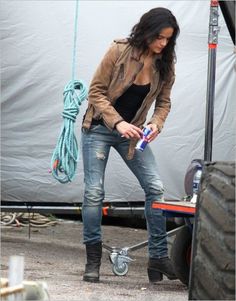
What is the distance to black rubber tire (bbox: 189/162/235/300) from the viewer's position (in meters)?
3.38

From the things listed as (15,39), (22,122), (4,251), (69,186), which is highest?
(15,39)

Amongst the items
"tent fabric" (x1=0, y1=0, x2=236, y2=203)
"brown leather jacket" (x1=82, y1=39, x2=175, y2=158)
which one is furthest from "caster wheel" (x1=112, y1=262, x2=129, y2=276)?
"brown leather jacket" (x1=82, y1=39, x2=175, y2=158)

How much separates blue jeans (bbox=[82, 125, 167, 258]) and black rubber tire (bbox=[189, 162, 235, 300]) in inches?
94.4

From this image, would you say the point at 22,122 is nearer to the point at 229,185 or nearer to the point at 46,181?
the point at 46,181

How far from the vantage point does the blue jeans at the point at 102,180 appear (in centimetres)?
608

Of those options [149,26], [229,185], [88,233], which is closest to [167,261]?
[88,233]

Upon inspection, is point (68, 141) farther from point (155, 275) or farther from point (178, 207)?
point (178, 207)

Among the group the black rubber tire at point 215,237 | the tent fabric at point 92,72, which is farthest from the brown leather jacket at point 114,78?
the black rubber tire at point 215,237

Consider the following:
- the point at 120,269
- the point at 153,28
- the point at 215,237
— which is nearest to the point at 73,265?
the point at 120,269

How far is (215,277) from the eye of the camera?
344cm

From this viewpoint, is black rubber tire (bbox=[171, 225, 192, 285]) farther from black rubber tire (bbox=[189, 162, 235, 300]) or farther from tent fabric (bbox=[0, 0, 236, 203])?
black rubber tire (bbox=[189, 162, 235, 300])

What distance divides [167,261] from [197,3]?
2.32m

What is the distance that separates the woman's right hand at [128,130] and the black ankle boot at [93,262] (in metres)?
0.82

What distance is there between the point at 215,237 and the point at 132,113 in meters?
2.66
